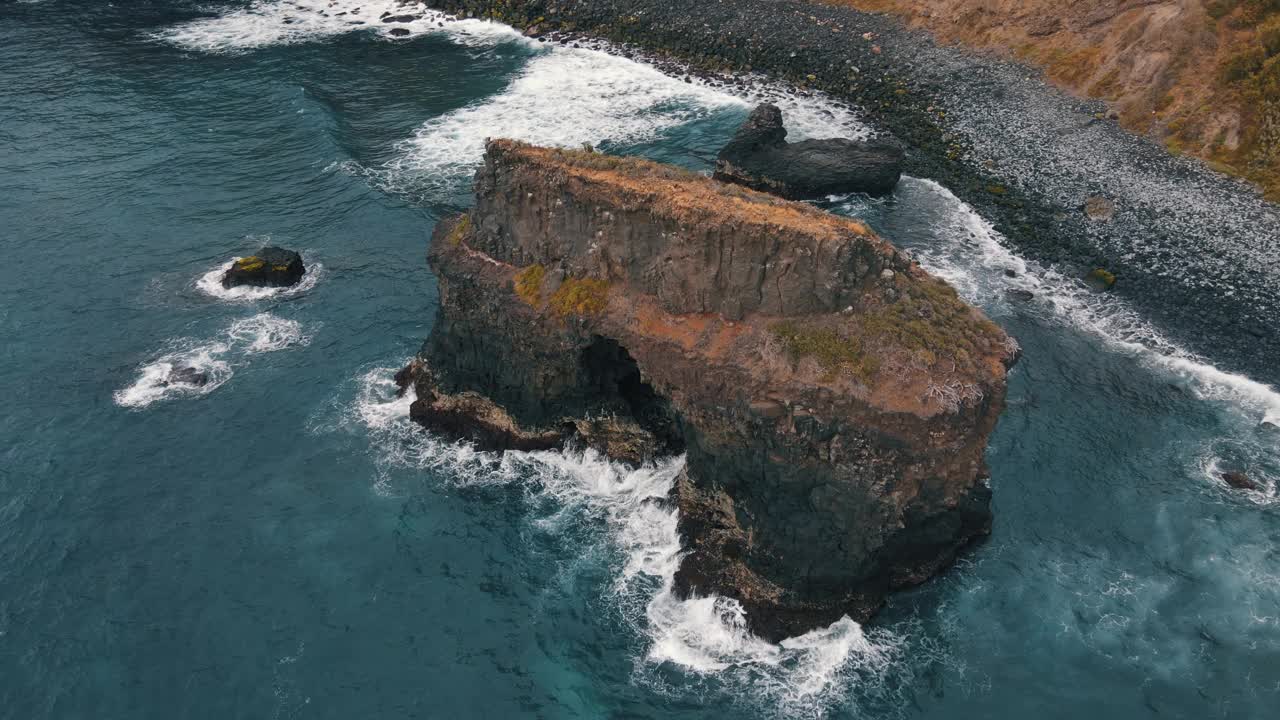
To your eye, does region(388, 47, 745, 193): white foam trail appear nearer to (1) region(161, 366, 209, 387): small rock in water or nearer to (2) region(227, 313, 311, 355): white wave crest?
(2) region(227, 313, 311, 355): white wave crest

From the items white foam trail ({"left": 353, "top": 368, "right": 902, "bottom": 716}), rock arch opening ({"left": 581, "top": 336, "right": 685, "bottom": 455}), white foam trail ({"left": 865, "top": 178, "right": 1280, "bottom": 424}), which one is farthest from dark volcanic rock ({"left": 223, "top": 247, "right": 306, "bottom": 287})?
white foam trail ({"left": 865, "top": 178, "right": 1280, "bottom": 424})

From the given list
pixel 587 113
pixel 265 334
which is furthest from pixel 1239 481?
pixel 587 113

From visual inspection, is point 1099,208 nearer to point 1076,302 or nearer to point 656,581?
point 1076,302

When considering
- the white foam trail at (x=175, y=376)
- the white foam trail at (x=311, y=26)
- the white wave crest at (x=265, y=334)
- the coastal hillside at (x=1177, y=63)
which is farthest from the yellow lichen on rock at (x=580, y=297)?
the white foam trail at (x=311, y=26)

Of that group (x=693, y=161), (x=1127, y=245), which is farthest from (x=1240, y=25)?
(x=693, y=161)

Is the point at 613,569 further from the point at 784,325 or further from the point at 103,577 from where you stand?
the point at 103,577
